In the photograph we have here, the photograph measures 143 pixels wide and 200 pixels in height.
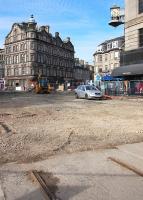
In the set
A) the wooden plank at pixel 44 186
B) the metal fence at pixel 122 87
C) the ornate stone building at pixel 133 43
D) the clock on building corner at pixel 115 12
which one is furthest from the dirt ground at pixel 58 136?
the clock on building corner at pixel 115 12

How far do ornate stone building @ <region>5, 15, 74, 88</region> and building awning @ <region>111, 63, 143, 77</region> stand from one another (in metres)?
64.0

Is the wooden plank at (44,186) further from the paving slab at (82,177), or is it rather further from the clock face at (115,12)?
the clock face at (115,12)

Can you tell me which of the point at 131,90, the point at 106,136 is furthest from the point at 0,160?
the point at 131,90

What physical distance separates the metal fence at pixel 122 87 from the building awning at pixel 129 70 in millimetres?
828

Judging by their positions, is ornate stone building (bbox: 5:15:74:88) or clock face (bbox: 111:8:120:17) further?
ornate stone building (bbox: 5:15:74:88)

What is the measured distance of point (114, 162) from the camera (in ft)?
26.9

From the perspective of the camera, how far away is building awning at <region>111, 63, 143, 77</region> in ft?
112

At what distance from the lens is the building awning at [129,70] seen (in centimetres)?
3409

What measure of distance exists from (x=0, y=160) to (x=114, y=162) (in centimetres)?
263

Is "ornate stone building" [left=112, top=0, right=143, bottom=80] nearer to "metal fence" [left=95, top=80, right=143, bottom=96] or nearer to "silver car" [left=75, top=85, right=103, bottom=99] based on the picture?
"metal fence" [left=95, top=80, right=143, bottom=96]

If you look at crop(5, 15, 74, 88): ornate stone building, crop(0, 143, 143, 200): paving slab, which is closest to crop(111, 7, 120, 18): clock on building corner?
crop(0, 143, 143, 200): paving slab

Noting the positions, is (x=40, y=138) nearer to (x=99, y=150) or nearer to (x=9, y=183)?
(x=99, y=150)

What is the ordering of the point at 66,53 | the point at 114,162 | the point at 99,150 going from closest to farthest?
the point at 114,162, the point at 99,150, the point at 66,53

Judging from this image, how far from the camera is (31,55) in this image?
4077 inches
